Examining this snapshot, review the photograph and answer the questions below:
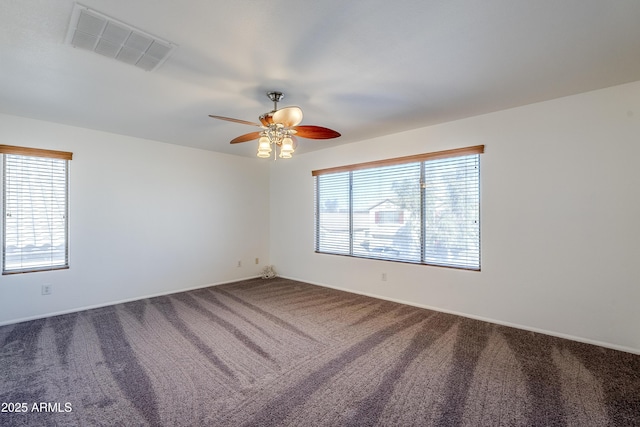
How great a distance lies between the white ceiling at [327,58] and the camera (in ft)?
5.69

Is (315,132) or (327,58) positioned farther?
(315,132)

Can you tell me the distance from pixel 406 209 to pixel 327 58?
2566 mm

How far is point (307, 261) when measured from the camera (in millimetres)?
5516

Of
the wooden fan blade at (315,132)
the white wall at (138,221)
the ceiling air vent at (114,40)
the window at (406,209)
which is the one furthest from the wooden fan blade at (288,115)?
the white wall at (138,221)

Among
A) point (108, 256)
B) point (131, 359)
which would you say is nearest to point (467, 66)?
point (131, 359)

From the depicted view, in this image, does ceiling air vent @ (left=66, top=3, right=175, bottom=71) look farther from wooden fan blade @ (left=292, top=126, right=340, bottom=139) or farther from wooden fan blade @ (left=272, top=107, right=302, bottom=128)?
wooden fan blade @ (left=292, top=126, right=340, bottom=139)

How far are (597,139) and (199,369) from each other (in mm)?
4367

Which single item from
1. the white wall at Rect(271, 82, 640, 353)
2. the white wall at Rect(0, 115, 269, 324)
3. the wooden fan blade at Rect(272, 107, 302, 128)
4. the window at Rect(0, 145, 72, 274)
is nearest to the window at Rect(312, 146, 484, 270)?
the white wall at Rect(271, 82, 640, 353)

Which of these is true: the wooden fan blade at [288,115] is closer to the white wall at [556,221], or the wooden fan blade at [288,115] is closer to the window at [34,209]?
the white wall at [556,221]

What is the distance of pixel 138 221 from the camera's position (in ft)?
14.7

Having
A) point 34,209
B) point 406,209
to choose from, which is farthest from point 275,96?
point 34,209

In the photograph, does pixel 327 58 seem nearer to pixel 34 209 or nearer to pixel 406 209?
pixel 406 209

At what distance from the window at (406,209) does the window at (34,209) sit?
378 centimetres

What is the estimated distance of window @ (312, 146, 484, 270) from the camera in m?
3.65
